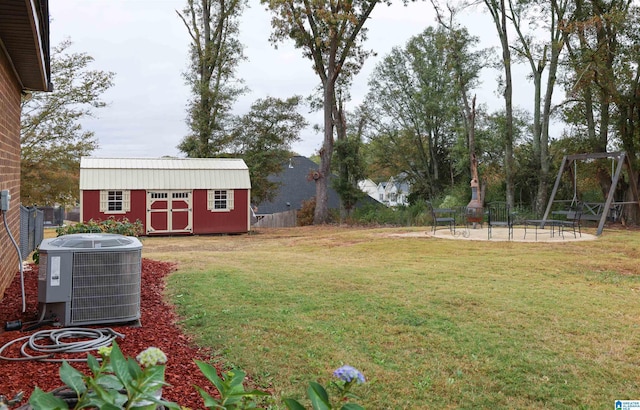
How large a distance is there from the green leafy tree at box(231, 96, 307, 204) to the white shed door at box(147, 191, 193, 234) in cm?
567

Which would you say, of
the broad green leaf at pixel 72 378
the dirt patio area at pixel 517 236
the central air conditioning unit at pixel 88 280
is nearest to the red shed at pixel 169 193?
the dirt patio area at pixel 517 236

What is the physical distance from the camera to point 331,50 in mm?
23891

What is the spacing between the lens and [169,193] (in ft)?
67.2

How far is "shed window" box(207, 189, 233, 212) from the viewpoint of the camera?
68.9 ft

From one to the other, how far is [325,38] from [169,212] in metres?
10.6

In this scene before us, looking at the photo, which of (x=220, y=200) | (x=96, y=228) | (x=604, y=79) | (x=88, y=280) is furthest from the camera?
(x=220, y=200)

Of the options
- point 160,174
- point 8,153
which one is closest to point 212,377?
point 8,153

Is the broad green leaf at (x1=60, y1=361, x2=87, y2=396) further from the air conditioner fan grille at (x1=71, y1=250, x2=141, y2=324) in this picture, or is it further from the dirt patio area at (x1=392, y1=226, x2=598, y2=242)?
the dirt patio area at (x1=392, y1=226, x2=598, y2=242)

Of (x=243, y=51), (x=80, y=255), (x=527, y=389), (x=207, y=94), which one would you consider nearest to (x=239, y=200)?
(x=207, y=94)

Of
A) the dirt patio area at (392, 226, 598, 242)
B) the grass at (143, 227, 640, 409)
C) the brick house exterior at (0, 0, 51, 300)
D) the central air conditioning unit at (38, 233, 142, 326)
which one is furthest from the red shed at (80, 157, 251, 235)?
the central air conditioning unit at (38, 233, 142, 326)

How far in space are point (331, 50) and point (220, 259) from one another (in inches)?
624

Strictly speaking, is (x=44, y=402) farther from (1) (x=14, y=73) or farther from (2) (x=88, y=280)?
(1) (x=14, y=73)

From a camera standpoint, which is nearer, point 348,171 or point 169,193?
point 169,193

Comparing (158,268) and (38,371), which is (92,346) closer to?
(38,371)
